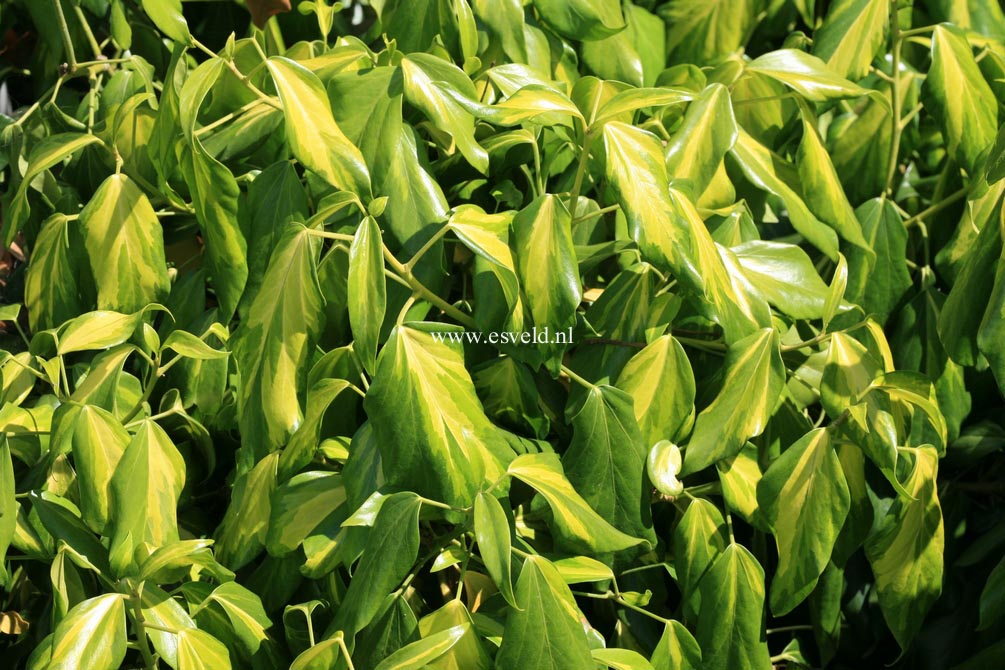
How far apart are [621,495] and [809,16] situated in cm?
72

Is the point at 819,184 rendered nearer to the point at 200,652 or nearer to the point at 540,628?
the point at 540,628

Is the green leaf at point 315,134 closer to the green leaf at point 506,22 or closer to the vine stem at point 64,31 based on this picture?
the green leaf at point 506,22

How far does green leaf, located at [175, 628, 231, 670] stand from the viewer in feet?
2.50

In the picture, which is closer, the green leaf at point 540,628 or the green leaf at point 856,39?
the green leaf at point 540,628

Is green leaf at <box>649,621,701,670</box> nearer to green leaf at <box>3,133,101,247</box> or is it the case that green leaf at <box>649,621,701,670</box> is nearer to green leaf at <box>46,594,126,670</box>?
green leaf at <box>46,594,126,670</box>

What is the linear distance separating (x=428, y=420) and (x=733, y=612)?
0.35 meters

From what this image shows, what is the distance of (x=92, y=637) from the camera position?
74cm

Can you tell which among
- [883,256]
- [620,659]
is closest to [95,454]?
[620,659]

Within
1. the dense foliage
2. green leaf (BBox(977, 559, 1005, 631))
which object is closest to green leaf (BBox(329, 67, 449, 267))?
the dense foliage

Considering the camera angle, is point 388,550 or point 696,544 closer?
point 388,550

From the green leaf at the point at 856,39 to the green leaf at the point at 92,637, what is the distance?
871mm

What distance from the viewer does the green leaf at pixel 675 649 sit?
854mm

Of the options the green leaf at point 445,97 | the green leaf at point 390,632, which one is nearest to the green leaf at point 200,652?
the green leaf at point 390,632

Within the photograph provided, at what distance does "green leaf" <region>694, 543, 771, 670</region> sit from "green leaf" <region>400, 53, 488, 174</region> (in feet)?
1.35
